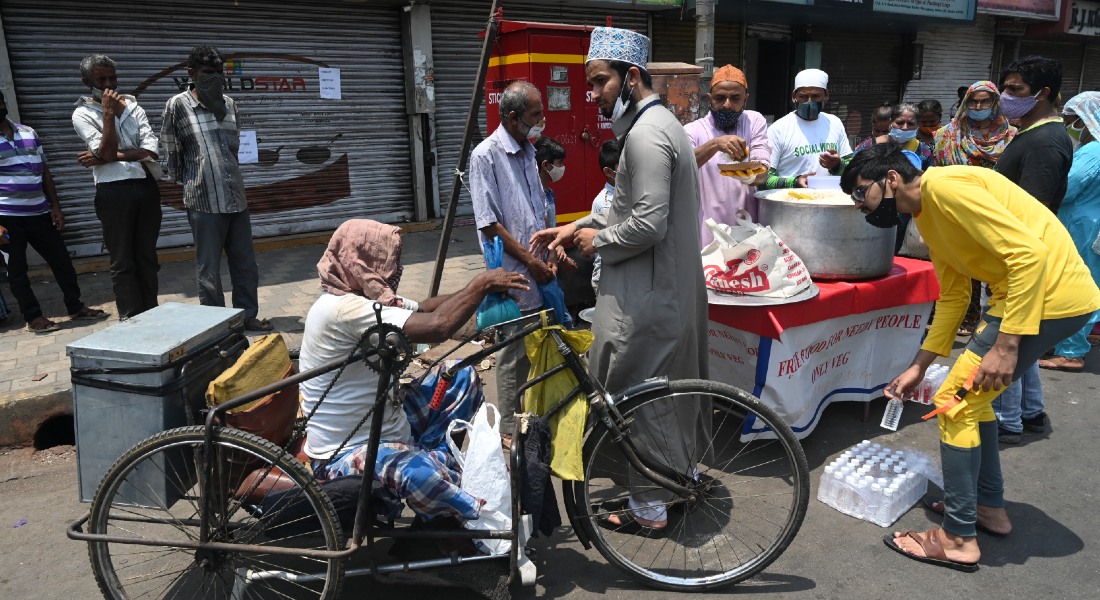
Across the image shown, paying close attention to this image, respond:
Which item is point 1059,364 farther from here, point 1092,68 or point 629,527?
point 1092,68

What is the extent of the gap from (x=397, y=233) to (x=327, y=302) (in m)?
0.36

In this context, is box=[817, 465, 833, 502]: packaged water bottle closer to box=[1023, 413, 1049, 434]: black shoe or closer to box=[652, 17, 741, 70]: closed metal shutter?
box=[1023, 413, 1049, 434]: black shoe

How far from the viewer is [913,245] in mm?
5492

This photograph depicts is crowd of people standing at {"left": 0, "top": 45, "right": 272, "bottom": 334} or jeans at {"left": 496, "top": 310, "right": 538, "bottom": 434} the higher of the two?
crowd of people standing at {"left": 0, "top": 45, "right": 272, "bottom": 334}

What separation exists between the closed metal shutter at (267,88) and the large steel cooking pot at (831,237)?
20.2ft

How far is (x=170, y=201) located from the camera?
7.53 metres

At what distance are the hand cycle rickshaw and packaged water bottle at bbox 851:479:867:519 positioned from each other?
16.3 inches

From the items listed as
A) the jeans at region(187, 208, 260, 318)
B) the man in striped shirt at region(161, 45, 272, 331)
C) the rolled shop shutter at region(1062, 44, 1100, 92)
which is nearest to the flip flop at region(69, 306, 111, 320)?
the jeans at region(187, 208, 260, 318)

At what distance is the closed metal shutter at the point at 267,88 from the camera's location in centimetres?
676

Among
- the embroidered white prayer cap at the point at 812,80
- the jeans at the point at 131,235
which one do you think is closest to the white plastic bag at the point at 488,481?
the embroidered white prayer cap at the point at 812,80

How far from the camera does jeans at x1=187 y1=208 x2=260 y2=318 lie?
5.34 m

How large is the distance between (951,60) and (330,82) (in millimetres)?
14258

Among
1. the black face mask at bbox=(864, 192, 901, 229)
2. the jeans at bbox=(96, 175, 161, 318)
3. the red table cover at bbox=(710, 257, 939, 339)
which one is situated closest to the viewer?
the black face mask at bbox=(864, 192, 901, 229)

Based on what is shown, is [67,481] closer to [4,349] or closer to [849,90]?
[4,349]
